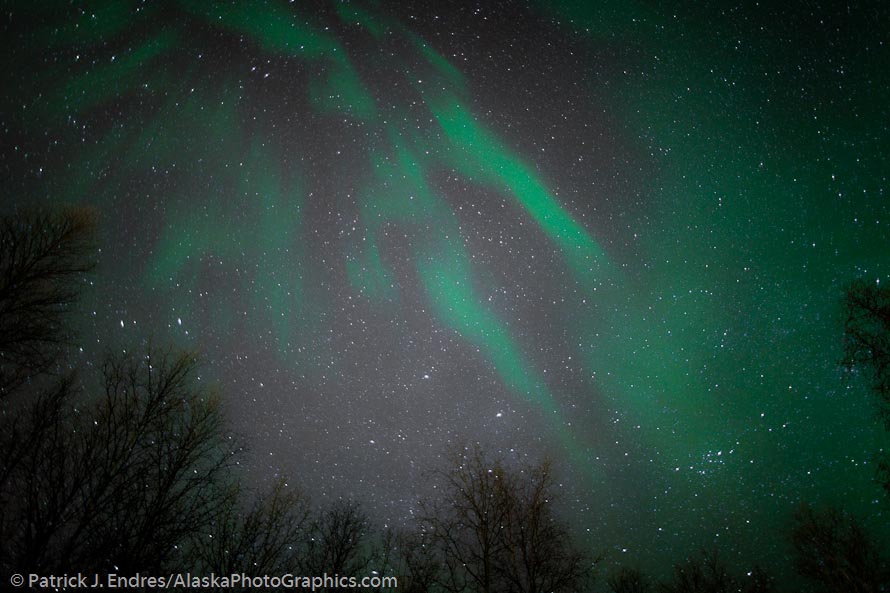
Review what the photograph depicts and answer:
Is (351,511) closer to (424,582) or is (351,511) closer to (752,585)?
(424,582)

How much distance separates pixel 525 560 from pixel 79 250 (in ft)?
40.1

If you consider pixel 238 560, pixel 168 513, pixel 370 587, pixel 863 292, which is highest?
pixel 863 292

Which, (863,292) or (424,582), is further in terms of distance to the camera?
(424,582)

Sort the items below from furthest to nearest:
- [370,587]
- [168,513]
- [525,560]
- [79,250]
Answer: [370,587] → [525,560] → [168,513] → [79,250]

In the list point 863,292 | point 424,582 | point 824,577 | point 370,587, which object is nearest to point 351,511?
point 370,587

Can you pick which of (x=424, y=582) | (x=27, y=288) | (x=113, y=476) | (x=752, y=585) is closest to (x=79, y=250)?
(x=27, y=288)

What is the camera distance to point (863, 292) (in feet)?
22.5

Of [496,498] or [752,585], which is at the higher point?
[496,498]

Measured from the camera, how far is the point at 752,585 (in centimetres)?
2523

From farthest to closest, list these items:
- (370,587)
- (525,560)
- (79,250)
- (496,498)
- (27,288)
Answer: (370,587), (496,498), (525,560), (79,250), (27,288)

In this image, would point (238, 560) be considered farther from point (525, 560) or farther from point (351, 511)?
point (525, 560)

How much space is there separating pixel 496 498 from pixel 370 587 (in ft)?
17.9

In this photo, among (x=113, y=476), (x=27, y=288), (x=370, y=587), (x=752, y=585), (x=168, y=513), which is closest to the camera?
(x=27, y=288)

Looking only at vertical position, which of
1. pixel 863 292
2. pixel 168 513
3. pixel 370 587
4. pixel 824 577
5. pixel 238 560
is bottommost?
pixel 824 577
